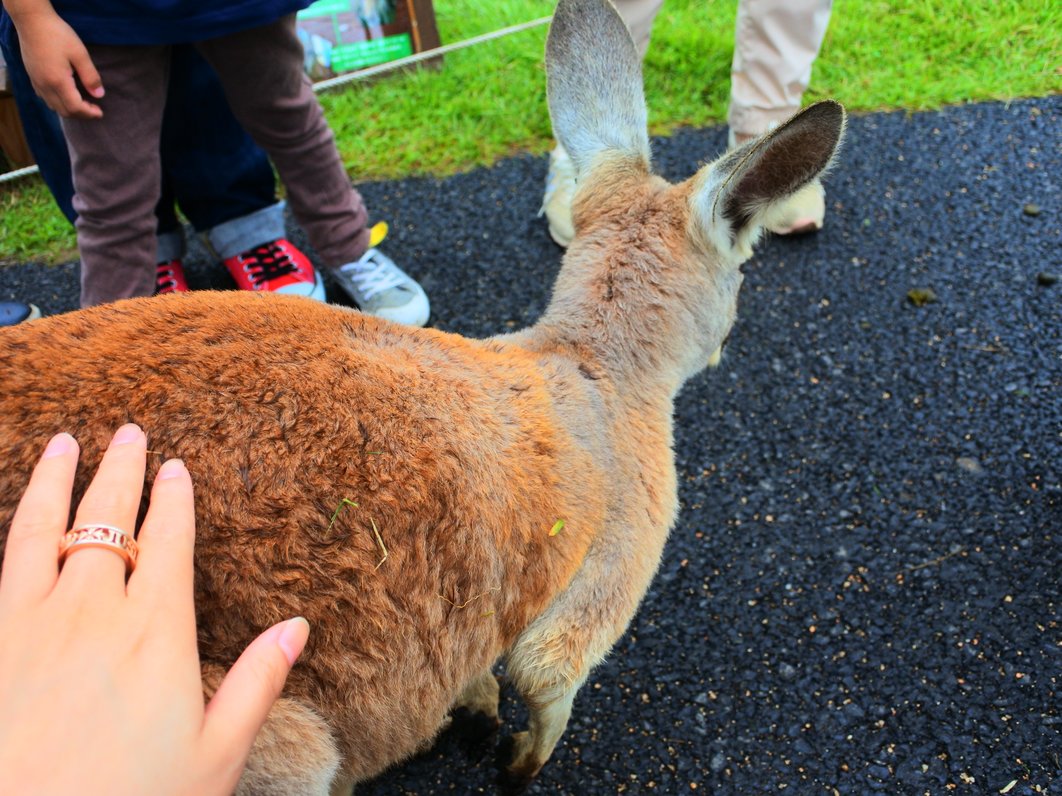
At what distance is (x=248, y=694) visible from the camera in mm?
1128

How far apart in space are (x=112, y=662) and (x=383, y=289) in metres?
2.63

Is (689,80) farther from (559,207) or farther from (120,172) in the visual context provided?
(120,172)

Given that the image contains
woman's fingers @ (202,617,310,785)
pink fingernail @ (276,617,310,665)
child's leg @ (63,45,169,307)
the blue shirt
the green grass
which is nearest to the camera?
woman's fingers @ (202,617,310,785)

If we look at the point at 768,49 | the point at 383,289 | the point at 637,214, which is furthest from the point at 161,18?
the point at 768,49

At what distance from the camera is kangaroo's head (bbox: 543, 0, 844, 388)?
2023 millimetres

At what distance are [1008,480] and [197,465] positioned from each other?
280cm

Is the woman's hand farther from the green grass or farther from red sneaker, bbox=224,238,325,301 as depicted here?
the green grass

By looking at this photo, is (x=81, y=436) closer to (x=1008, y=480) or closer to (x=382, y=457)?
(x=382, y=457)

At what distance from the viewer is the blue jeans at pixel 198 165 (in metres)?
3.16

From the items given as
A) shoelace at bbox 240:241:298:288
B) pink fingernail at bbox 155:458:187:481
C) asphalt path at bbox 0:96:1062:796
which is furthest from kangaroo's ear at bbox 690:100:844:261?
shoelace at bbox 240:241:298:288

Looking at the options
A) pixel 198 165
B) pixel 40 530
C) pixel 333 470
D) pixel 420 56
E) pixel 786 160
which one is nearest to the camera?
pixel 40 530

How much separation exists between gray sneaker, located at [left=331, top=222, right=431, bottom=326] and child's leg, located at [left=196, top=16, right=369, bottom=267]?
69 millimetres

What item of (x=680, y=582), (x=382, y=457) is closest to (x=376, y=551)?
(x=382, y=457)

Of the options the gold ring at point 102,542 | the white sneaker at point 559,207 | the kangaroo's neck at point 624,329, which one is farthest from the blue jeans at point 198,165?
the gold ring at point 102,542
